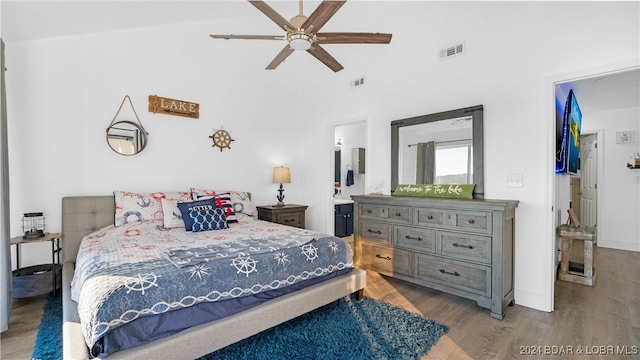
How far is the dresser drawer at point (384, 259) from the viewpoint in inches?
120

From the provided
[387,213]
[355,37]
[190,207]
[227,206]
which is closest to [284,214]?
[227,206]

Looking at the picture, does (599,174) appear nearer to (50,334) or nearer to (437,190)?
(437,190)

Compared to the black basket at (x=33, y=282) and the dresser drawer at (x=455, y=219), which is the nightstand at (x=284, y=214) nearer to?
the dresser drawer at (x=455, y=219)

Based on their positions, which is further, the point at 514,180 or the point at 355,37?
the point at 514,180

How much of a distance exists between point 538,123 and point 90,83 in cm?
458

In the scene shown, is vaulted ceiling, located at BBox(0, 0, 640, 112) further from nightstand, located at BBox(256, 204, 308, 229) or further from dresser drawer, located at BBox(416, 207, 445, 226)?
nightstand, located at BBox(256, 204, 308, 229)

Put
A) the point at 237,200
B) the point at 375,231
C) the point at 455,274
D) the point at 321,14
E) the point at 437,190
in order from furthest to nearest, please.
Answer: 1. the point at 237,200
2. the point at 375,231
3. the point at 437,190
4. the point at 455,274
5. the point at 321,14

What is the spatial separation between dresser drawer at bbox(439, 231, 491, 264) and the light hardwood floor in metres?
0.47

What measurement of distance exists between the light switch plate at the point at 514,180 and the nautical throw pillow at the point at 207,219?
285 centimetres

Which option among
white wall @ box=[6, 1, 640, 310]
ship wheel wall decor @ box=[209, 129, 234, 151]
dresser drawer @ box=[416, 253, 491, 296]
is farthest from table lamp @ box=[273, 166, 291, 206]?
dresser drawer @ box=[416, 253, 491, 296]

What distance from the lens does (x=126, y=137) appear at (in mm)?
3389

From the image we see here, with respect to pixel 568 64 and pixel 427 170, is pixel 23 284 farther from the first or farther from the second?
pixel 568 64

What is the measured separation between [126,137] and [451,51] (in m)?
3.83

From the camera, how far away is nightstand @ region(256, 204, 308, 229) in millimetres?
4188
